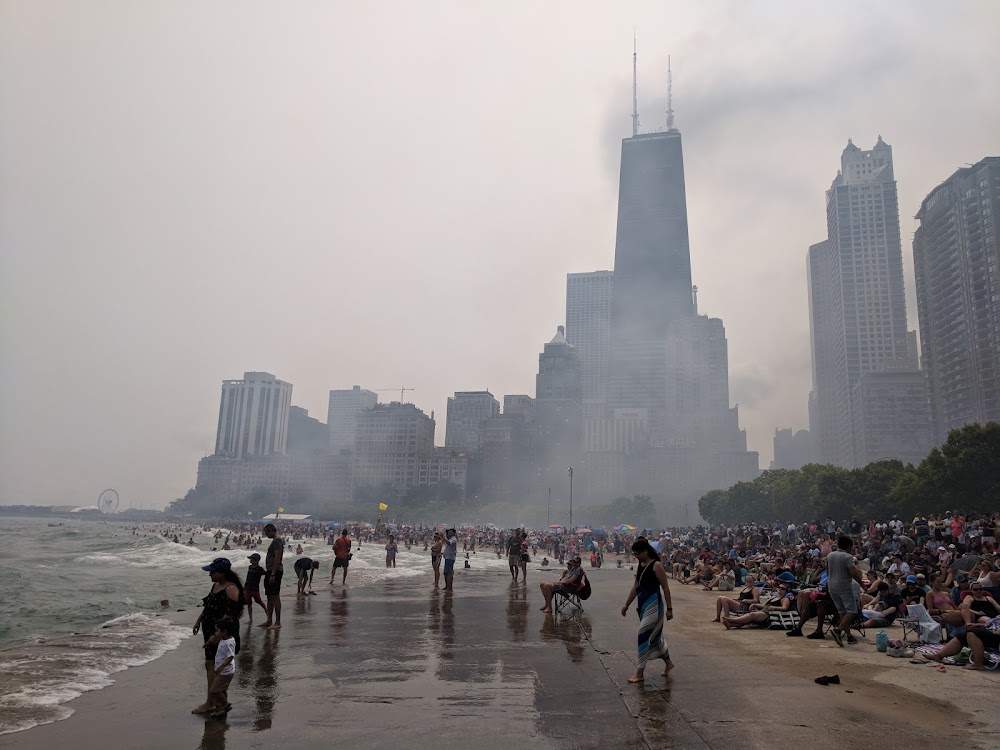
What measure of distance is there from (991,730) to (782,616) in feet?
17.8

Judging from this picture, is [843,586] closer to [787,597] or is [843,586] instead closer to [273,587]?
[787,597]

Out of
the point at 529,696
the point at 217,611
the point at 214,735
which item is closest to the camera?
the point at 214,735

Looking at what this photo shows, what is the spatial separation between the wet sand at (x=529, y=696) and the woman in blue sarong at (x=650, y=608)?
0.26 metres

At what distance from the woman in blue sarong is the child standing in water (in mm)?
4234

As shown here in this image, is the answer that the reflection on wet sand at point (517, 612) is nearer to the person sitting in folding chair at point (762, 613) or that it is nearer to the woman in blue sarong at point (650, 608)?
the woman in blue sarong at point (650, 608)

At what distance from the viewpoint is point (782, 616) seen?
1059 centimetres

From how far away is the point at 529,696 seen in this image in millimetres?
6586

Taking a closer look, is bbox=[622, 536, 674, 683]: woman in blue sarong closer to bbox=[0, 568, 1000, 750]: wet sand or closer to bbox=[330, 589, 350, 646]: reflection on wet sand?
bbox=[0, 568, 1000, 750]: wet sand

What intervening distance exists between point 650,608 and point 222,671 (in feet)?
15.3

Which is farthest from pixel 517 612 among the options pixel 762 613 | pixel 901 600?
pixel 901 600

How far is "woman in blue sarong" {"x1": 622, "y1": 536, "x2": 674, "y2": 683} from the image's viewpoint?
7226mm

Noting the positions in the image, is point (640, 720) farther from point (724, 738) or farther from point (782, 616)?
point (782, 616)

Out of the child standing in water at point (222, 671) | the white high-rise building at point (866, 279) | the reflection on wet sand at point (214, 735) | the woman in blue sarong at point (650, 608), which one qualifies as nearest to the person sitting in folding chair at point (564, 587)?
the woman in blue sarong at point (650, 608)

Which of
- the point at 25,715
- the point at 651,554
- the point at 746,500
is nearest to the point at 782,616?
the point at 651,554
